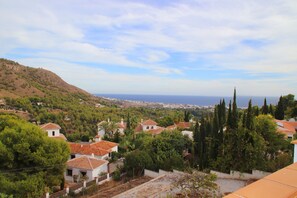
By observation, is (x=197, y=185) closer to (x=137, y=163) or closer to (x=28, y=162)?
(x=137, y=163)

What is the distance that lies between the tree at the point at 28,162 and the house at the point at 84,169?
391cm

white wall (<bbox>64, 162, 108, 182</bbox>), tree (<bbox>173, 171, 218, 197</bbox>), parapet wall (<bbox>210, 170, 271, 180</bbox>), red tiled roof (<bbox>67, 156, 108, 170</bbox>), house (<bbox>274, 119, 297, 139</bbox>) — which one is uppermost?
house (<bbox>274, 119, 297, 139</bbox>)

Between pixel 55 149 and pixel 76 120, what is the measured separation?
32.2 meters

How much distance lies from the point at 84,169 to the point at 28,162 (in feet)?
20.0

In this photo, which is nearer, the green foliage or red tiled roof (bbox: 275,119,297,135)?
the green foliage

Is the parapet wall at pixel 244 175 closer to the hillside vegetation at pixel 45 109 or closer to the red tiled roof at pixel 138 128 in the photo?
the hillside vegetation at pixel 45 109

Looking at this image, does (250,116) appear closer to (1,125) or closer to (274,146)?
(274,146)

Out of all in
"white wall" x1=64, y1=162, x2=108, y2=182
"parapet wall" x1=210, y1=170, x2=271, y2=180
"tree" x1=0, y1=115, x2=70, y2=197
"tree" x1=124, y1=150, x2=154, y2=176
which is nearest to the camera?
"tree" x1=0, y1=115, x2=70, y2=197

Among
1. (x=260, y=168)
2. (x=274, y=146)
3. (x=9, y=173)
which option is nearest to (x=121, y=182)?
(x=9, y=173)

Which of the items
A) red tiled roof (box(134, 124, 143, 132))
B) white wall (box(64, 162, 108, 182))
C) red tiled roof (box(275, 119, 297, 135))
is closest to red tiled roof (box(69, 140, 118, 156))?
white wall (box(64, 162, 108, 182))

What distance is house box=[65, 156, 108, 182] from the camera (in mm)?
23281

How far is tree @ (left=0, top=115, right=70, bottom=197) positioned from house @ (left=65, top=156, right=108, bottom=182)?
3912mm

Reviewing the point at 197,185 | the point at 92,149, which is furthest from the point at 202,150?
the point at 92,149

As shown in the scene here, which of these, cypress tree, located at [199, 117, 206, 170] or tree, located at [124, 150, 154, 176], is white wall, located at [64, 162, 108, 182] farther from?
cypress tree, located at [199, 117, 206, 170]
